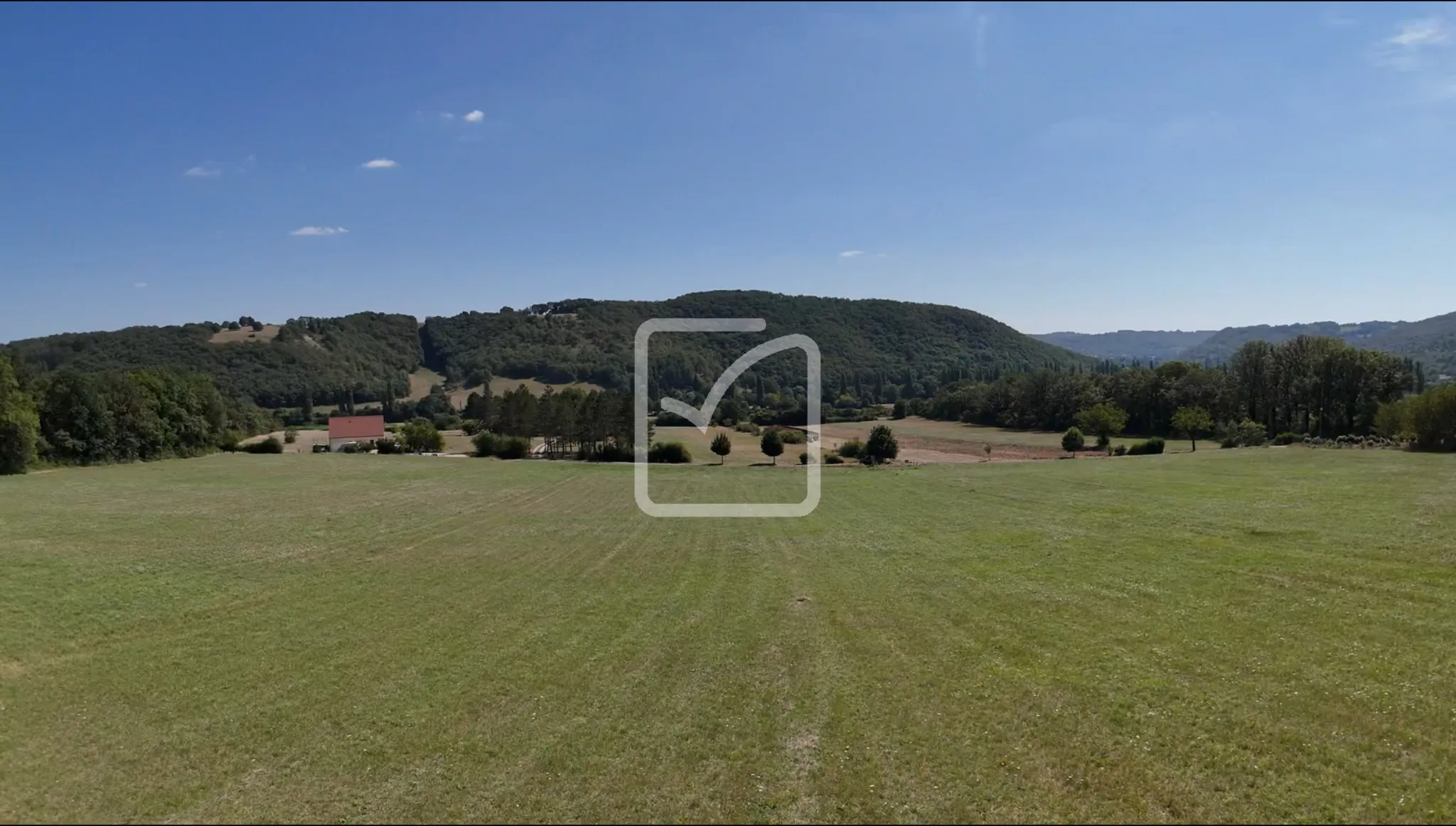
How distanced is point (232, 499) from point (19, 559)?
59.0 feet

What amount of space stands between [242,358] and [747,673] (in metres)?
189

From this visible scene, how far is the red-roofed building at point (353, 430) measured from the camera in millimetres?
89812

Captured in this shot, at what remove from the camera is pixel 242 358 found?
16488 cm

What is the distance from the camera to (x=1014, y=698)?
10727 millimetres

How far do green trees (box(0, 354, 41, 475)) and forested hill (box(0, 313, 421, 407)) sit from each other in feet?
297

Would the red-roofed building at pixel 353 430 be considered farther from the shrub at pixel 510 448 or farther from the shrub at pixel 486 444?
the shrub at pixel 510 448

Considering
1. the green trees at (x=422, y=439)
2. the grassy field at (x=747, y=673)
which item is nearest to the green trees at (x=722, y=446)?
the green trees at (x=422, y=439)

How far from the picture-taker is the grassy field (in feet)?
27.4

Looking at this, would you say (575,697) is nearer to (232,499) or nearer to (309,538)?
(309,538)

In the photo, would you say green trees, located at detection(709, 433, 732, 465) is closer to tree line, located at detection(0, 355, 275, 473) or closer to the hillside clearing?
tree line, located at detection(0, 355, 275, 473)

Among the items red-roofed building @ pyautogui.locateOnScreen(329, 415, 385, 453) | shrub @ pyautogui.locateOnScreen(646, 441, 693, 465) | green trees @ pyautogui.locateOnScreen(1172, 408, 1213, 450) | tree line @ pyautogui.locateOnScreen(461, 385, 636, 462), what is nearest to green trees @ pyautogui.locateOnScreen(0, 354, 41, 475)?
tree line @ pyautogui.locateOnScreen(461, 385, 636, 462)

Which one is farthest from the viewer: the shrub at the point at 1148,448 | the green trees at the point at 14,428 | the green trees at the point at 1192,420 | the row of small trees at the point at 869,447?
the green trees at the point at 1192,420

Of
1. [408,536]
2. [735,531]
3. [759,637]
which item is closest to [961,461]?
[735,531]

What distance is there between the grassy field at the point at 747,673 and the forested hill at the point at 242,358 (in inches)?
5594
